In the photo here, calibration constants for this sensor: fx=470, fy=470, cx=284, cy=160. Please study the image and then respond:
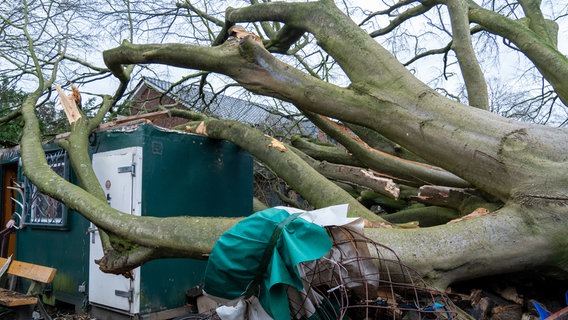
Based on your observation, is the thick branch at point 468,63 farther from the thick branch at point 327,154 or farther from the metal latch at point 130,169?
the metal latch at point 130,169

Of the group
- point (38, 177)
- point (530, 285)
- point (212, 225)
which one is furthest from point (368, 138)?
point (38, 177)

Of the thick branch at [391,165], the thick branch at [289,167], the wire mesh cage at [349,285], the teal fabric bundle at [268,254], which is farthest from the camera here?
the thick branch at [391,165]

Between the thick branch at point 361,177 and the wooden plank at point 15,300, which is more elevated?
the thick branch at point 361,177

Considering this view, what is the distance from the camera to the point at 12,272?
6102 millimetres

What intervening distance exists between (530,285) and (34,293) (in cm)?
543

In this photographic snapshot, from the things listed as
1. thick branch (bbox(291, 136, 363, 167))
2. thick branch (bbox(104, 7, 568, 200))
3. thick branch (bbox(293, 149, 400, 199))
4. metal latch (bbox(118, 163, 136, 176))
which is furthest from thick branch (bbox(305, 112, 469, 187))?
metal latch (bbox(118, 163, 136, 176))

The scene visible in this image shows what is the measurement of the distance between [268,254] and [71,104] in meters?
4.73

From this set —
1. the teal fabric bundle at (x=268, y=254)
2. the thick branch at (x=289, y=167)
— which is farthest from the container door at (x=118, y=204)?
the teal fabric bundle at (x=268, y=254)

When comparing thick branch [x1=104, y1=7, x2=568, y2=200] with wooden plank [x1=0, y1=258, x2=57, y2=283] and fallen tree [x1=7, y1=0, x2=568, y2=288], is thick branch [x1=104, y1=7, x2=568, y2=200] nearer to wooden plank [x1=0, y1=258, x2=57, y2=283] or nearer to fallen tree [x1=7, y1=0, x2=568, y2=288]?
fallen tree [x1=7, y1=0, x2=568, y2=288]

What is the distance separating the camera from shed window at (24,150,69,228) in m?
6.58

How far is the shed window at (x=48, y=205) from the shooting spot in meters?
6.58

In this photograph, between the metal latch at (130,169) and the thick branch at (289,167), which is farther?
the metal latch at (130,169)

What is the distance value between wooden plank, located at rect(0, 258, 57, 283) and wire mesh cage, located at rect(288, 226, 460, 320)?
395cm

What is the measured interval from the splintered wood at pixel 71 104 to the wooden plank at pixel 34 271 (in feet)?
6.01
